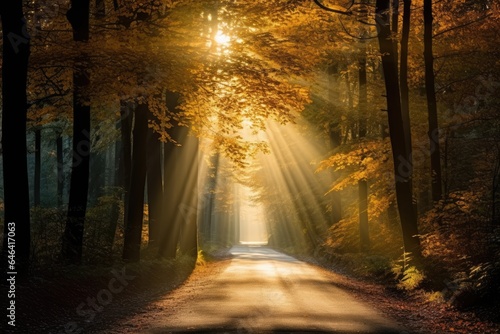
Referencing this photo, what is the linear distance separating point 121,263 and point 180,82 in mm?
5792

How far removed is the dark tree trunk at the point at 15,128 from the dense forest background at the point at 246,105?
3 cm

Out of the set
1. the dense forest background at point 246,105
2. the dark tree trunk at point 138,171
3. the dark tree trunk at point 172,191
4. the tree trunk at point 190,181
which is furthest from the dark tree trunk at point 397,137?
the tree trunk at point 190,181

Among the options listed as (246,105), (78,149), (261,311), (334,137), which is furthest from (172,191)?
(261,311)

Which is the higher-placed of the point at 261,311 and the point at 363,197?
the point at 363,197

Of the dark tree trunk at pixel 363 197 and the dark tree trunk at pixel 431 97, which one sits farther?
the dark tree trunk at pixel 363 197

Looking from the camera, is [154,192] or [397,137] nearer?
[397,137]

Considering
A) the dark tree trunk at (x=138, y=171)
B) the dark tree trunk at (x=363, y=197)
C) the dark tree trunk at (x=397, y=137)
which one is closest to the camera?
the dark tree trunk at (x=397, y=137)

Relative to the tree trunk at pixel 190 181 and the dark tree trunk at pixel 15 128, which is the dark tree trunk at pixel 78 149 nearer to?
the dark tree trunk at pixel 15 128

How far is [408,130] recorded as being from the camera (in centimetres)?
1870

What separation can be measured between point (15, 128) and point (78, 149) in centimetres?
327

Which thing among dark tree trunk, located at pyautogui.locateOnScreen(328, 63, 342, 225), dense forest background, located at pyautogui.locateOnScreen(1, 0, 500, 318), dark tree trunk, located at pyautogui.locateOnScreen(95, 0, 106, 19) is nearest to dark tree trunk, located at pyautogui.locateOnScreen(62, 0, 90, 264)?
dense forest background, located at pyautogui.locateOnScreen(1, 0, 500, 318)

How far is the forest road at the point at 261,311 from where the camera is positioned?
9.59 m

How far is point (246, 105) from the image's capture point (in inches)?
643

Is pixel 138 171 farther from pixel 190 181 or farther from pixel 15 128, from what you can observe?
pixel 15 128
